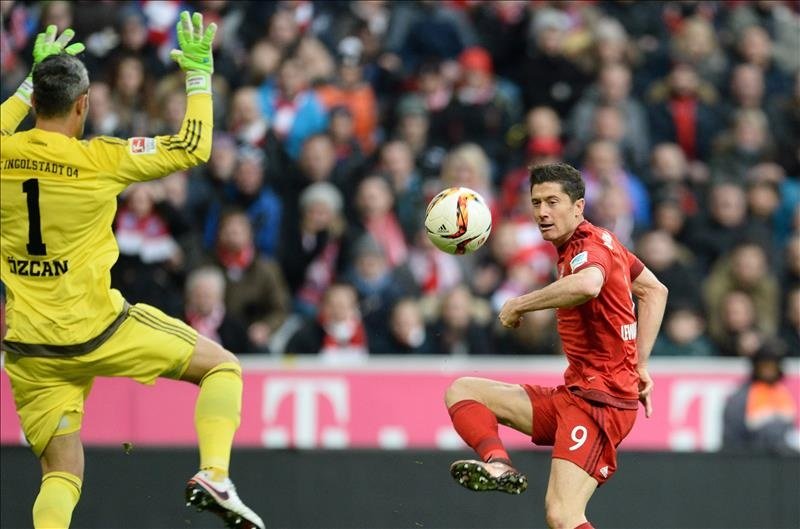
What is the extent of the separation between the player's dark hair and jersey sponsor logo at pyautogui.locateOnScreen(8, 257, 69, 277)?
7.27 feet

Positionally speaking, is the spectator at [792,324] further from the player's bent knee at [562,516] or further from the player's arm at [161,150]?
the player's arm at [161,150]

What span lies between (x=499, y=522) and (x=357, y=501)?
899mm

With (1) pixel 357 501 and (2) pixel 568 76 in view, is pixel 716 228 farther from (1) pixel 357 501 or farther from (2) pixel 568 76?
(1) pixel 357 501

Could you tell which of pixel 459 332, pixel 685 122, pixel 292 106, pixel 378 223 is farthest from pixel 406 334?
pixel 685 122

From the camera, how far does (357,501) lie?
32.8 ft

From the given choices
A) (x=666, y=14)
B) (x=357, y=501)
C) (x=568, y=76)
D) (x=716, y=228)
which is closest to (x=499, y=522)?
(x=357, y=501)

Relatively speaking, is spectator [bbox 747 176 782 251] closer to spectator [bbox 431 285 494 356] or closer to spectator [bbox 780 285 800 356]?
spectator [bbox 780 285 800 356]

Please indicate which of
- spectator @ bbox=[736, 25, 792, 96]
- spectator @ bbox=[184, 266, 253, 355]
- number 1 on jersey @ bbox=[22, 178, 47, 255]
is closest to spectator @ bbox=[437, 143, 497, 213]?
spectator @ bbox=[184, 266, 253, 355]

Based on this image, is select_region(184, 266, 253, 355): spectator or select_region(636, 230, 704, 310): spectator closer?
select_region(184, 266, 253, 355): spectator

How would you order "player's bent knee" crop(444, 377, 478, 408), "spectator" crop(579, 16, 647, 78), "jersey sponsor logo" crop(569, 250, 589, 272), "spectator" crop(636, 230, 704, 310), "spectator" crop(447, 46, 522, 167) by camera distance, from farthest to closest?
1. "spectator" crop(579, 16, 647, 78)
2. "spectator" crop(447, 46, 522, 167)
3. "spectator" crop(636, 230, 704, 310)
4. "player's bent knee" crop(444, 377, 478, 408)
5. "jersey sponsor logo" crop(569, 250, 589, 272)

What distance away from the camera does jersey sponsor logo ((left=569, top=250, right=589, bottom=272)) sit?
726 centimetres

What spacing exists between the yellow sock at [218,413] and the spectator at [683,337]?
17.1 feet

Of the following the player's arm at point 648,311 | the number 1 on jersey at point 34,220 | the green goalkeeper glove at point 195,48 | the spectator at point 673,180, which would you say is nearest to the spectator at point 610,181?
the spectator at point 673,180

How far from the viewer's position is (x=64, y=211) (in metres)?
7.05
